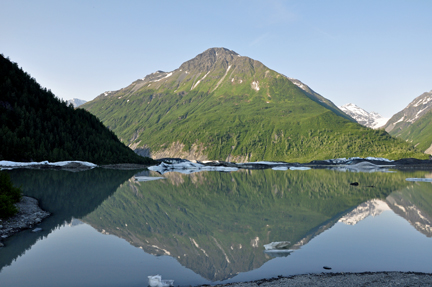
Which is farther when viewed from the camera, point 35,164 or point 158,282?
point 35,164

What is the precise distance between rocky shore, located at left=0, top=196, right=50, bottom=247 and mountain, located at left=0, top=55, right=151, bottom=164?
72.9 m

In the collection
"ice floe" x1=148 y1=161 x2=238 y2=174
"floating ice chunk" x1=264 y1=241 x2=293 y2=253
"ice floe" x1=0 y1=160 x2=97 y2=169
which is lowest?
"ice floe" x1=148 y1=161 x2=238 y2=174

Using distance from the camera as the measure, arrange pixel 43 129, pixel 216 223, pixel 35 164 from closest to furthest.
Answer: pixel 216 223, pixel 35 164, pixel 43 129

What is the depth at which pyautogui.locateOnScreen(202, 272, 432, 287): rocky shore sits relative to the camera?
13.5 m

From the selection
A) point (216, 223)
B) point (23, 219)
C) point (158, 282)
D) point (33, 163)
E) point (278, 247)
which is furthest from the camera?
point (33, 163)

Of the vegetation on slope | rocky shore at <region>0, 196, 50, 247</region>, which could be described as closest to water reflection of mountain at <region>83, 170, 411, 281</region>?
rocky shore at <region>0, 196, 50, 247</region>

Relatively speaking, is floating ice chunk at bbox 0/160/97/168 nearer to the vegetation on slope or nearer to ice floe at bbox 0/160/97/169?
ice floe at bbox 0/160/97/169

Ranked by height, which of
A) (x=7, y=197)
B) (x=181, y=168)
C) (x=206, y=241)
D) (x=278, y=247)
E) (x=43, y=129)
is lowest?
(x=181, y=168)

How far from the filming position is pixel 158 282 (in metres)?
13.7

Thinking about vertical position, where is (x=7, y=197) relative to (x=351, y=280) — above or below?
above

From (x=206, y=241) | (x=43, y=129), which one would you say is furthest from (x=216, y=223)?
(x=43, y=129)

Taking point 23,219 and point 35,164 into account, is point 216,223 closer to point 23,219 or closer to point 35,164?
point 23,219

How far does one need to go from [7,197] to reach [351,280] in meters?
26.4

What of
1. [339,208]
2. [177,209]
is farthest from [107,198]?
[339,208]
